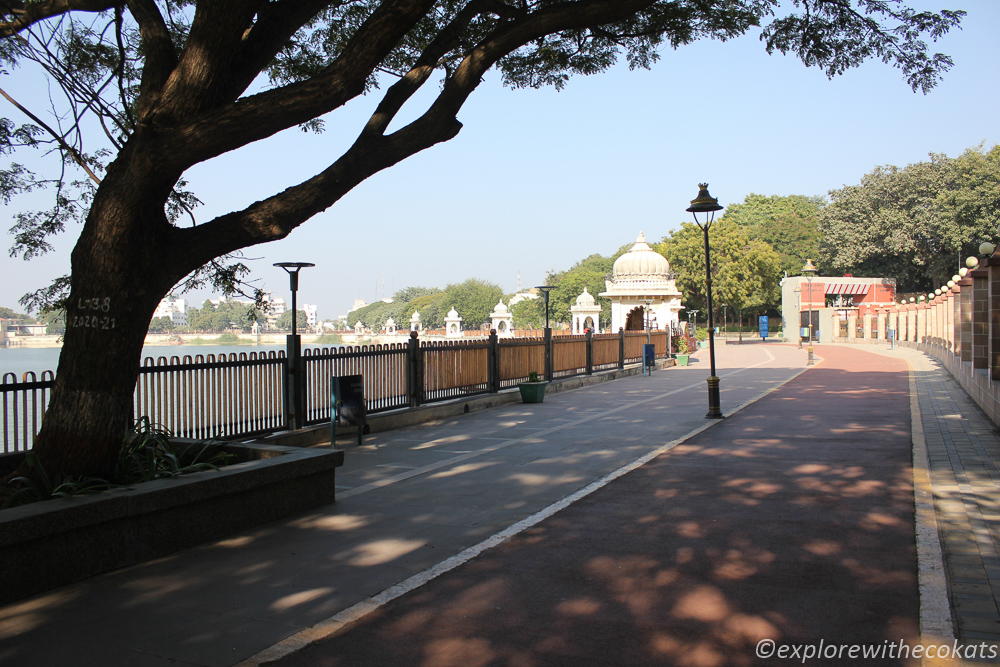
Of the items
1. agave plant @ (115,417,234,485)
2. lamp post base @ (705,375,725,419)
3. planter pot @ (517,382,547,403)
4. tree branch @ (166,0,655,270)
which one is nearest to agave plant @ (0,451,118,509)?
agave plant @ (115,417,234,485)

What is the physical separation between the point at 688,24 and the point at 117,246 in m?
9.36

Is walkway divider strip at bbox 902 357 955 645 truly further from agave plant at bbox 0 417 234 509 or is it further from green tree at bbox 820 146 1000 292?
green tree at bbox 820 146 1000 292

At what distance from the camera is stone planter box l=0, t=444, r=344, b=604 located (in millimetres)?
5023

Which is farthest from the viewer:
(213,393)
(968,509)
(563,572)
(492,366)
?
(492,366)

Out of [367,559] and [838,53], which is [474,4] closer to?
[838,53]

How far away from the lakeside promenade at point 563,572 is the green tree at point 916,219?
188 feet

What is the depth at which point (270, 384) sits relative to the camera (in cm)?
1113

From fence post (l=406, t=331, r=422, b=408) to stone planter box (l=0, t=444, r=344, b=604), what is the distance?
693 cm

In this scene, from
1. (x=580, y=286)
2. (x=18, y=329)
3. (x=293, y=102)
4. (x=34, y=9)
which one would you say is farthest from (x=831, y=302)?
(x=34, y=9)

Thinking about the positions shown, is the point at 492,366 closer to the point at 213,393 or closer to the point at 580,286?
the point at 213,393

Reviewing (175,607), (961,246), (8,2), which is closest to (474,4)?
(8,2)

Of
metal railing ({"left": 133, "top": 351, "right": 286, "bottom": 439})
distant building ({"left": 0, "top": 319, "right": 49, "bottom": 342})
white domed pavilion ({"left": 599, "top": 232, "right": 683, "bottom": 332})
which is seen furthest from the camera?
white domed pavilion ({"left": 599, "top": 232, "right": 683, "bottom": 332})

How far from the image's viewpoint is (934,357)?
32688 millimetres

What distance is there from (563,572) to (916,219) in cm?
6729
